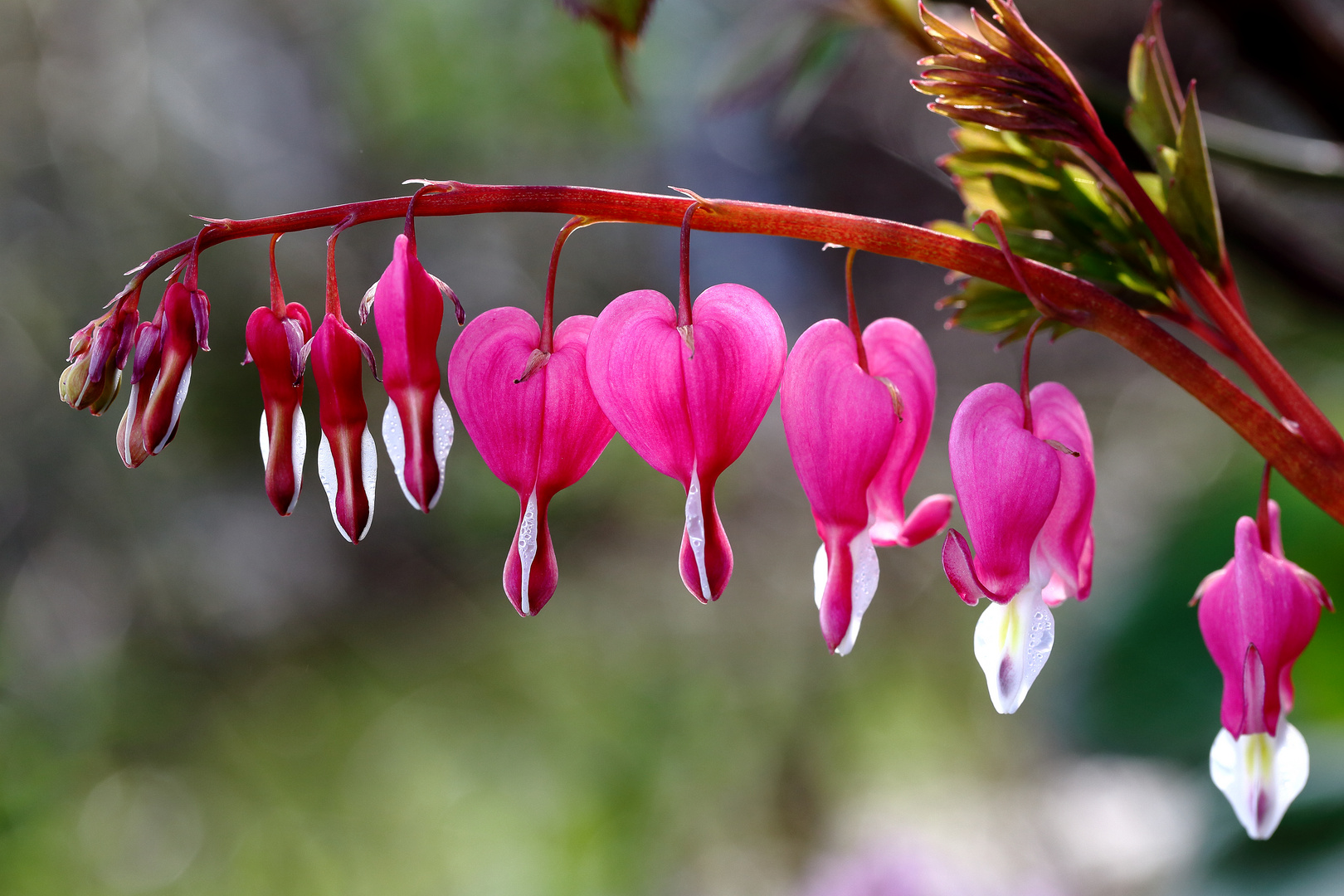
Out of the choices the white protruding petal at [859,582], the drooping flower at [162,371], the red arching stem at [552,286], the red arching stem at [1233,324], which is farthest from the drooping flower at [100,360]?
the red arching stem at [1233,324]

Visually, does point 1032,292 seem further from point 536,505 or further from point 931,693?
point 931,693

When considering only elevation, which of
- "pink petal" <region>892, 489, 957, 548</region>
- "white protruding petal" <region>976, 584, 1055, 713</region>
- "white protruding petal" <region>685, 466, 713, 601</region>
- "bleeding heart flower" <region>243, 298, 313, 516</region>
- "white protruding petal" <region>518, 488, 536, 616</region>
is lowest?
"pink petal" <region>892, 489, 957, 548</region>

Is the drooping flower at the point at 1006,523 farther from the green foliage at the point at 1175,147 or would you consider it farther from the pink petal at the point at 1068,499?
the green foliage at the point at 1175,147

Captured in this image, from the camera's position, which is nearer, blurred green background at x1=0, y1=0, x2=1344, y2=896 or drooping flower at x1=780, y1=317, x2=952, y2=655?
drooping flower at x1=780, y1=317, x2=952, y2=655

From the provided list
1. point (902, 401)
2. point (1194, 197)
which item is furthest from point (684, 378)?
point (1194, 197)

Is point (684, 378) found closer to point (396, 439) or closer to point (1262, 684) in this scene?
point (396, 439)

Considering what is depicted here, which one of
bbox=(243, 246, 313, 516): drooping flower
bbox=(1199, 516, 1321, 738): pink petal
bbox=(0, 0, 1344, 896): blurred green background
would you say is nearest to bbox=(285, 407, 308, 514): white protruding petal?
bbox=(243, 246, 313, 516): drooping flower

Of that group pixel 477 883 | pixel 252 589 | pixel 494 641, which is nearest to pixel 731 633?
pixel 494 641

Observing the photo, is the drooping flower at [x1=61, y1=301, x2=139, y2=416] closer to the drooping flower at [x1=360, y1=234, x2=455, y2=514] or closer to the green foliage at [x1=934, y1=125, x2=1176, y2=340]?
the drooping flower at [x1=360, y1=234, x2=455, y2=514]
